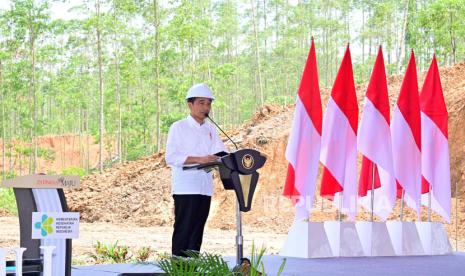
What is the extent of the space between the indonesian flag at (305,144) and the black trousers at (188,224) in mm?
2244

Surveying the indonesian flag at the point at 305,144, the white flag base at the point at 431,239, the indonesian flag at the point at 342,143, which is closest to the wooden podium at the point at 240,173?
the indonesian flag at the point at 305,144

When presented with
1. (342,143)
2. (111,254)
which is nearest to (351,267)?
(342,143)

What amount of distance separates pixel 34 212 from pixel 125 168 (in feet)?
67.2

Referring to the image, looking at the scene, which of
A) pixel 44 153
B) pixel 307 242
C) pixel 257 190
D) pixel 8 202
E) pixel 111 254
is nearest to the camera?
pixel 307 242

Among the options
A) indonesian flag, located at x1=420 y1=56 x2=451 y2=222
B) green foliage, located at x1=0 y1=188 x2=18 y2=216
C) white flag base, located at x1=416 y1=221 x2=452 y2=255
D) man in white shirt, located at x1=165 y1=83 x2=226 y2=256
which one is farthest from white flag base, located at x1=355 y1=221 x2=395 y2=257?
green foliage, located at x1=0 y1=188 x2=18 y2=216

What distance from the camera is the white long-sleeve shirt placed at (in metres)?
4.86

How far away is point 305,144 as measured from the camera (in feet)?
23.4

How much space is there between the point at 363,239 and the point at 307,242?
676 mm

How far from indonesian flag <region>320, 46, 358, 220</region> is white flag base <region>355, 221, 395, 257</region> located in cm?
15

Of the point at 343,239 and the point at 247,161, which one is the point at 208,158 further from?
the point at 343,239

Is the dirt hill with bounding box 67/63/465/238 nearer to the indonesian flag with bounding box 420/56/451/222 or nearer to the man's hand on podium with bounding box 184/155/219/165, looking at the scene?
the indonesian flag with bounding box 420/56/451/222

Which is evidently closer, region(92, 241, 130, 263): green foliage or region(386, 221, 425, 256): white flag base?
region(386, 221, 425, 256): white flag base

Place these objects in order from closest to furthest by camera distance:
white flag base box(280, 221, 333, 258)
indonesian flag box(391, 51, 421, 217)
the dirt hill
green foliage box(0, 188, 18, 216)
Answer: white flag base box(280, 221, 333, 258), indonesian flag box(391, 51, 421, 217), the dirt hill, green foliage box(0, 188, 18, 216)

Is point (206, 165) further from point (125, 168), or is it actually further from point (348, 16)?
point (348, 16)
